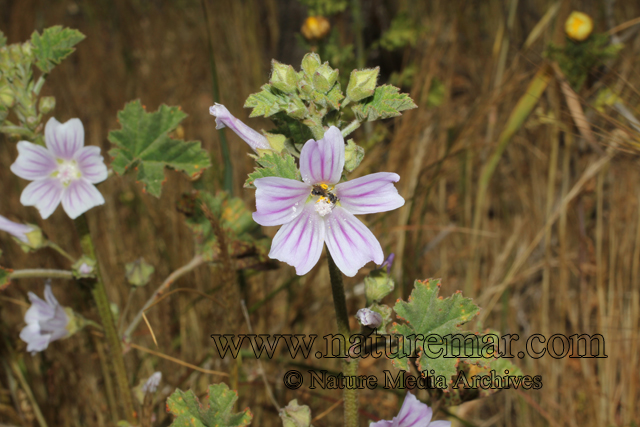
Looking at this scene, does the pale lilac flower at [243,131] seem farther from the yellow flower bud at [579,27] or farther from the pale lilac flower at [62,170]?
the yellow flower bud at [579,27]

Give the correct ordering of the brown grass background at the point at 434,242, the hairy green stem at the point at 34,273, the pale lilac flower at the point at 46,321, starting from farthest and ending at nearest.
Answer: the brown grass background at the point at 434,242
the pale lilac flower at the point at 46,321
the hairy green stem at the point at 34,273

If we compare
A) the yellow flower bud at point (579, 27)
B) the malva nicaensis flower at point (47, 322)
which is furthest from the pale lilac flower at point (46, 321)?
the yellow flower bud at point (579, 27)

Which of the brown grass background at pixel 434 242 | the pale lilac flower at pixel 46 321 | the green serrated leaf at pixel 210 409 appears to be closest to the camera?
the green serrated leaf at pixel 210 409

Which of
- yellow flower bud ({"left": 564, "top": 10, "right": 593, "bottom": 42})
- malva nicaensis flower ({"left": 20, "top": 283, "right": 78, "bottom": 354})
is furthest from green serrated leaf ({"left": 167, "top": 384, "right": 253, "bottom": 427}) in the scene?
yellow flower bud ({"left": 564, "top": 10, "right": 593, "bottom": 42})

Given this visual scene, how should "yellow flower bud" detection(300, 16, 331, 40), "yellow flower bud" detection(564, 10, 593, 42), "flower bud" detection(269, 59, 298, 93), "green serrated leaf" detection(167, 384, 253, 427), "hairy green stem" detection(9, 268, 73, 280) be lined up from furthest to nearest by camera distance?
1. "yellow flower bud" detection(300, 16, 331, 40)
2. "yellow flower bud" detection(564, 10, 593, 42)
3. "hairy green stem" detection(9, 268, 73, 280)
4. "green serrated leaf" detection(167, 384, 253, 427)
5. "flower bud" detection(269, 59, 298, 93)

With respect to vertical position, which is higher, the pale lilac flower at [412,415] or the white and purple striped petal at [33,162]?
the white and purple striped petal at [33,162]

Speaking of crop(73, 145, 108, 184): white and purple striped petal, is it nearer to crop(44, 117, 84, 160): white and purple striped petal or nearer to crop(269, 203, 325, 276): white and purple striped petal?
crop(44, 117, 84, 160): white and purple striped petal
